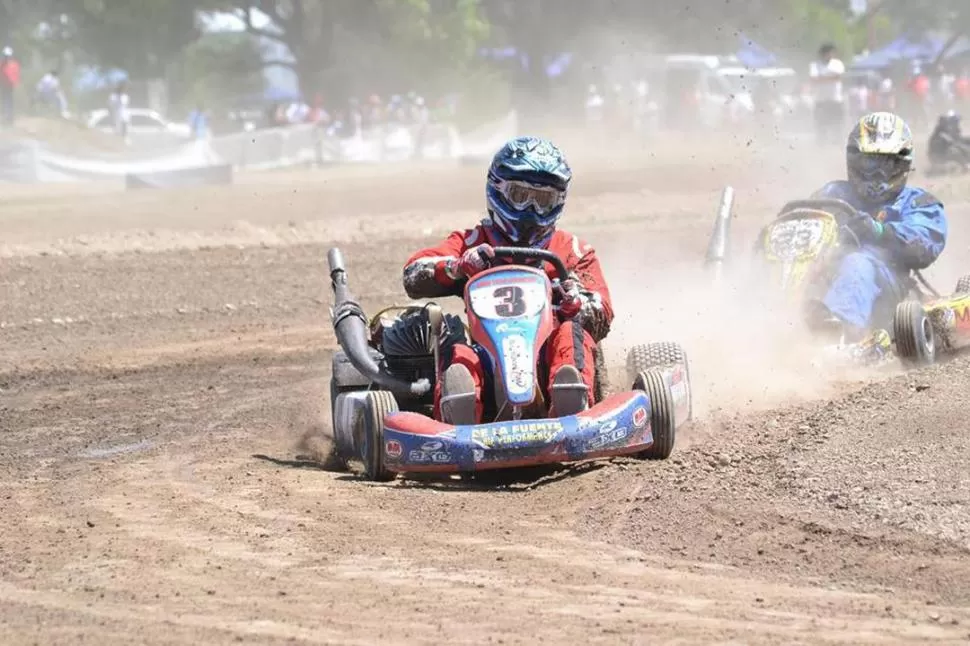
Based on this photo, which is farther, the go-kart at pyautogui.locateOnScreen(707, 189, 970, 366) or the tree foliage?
the tree foliage

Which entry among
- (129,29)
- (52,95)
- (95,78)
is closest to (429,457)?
(52,95)

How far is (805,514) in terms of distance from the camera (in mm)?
6141

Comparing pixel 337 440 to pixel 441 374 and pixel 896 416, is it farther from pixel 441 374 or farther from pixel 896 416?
pixel 896 416

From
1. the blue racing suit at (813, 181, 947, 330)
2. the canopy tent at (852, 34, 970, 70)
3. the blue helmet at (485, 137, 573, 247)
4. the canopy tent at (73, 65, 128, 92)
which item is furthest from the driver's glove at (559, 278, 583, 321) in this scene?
the canopy tent at (852, 34, 970, 70)

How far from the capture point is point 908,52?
54344 mm

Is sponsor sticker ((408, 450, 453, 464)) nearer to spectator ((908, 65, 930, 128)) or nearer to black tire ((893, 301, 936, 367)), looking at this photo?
black tire ((893, 301, 936, 367))

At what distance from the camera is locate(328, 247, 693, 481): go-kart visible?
6.87 metres

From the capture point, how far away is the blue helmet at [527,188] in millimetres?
7824

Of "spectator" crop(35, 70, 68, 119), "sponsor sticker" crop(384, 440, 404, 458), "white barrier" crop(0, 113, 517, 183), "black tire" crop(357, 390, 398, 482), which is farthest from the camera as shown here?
"spectator" crop(35, 70, 68, 119)

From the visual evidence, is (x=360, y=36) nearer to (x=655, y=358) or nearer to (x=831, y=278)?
(x=831, y=278)

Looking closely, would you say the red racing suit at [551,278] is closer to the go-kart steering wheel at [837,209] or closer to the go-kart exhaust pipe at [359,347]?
the go-kart exhaust pipe at [359,347]

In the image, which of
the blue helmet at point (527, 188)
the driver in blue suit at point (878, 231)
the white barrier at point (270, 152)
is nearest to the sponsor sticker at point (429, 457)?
the blue helmet at point (527, 188)

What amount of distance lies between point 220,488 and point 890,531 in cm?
303

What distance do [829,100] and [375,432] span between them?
21.2 metres
